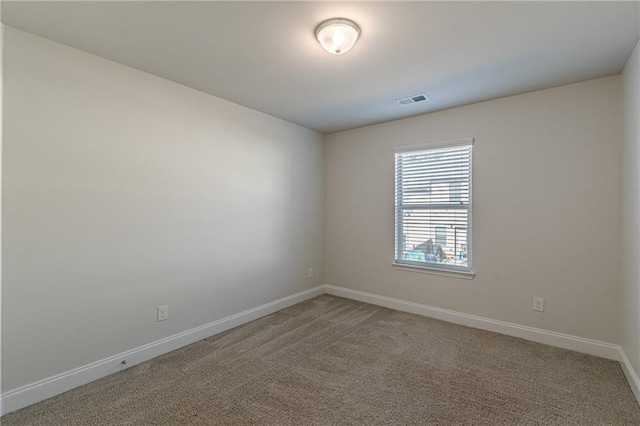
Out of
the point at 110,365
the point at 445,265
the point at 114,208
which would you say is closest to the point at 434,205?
the point at 445,265

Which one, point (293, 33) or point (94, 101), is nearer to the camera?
point (293, 33)

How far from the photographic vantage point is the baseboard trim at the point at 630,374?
79.6 inches

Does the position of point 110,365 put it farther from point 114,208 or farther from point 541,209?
point 541,209

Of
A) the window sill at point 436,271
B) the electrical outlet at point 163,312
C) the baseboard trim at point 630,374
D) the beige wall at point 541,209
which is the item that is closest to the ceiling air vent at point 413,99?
the beige wall at point 541,209

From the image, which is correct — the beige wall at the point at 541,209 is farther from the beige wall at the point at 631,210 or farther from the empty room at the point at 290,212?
the beige wall at the point at 631,210

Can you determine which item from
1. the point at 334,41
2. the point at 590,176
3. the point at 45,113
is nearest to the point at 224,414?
the point at 45,113

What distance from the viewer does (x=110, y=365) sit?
233 centimetres

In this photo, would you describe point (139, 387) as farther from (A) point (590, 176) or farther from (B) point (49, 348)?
(A) point (590, 176)

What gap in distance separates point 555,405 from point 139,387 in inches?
112

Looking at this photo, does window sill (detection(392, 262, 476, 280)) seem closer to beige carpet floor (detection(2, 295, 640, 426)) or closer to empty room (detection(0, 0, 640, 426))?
empty room (detection(0, 0, 640, 426))

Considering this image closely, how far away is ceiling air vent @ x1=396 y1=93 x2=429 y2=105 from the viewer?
3036 mm

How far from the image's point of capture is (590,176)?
2.65 metres

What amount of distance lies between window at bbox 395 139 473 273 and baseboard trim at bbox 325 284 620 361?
19.7 inches

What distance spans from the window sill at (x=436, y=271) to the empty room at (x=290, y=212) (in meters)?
0.04
